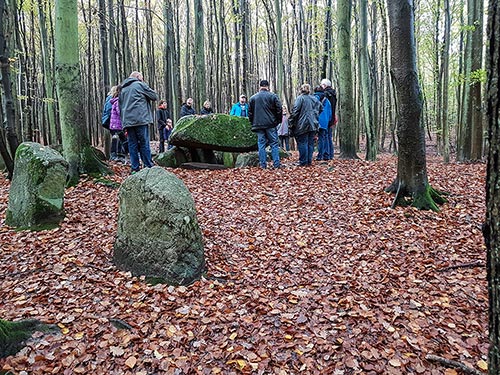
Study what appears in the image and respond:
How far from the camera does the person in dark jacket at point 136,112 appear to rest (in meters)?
7.66

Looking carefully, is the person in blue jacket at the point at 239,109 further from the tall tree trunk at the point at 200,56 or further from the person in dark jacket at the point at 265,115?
the person in dark jacket at the point at 265,115

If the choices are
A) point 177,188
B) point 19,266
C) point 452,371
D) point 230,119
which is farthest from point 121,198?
point 230,119

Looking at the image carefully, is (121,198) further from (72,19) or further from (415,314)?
(72,19)

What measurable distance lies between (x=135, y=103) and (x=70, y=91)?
1346mm

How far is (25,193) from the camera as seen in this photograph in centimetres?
533

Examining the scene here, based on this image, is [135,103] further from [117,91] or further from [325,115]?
[325,115]

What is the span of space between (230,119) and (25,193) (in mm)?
6068

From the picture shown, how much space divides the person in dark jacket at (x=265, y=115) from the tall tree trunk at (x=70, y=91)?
3990 mm

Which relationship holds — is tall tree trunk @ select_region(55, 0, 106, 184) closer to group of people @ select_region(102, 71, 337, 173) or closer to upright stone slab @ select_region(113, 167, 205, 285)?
group of people @ select_region(102, 71, 337, 173)

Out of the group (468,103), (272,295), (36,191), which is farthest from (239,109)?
(272,295)

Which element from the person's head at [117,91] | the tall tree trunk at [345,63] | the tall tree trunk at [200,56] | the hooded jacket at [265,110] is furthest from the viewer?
the tall tree trunk at [200,56]

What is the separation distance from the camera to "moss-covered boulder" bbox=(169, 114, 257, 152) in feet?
32.3

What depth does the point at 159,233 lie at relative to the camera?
4.27m

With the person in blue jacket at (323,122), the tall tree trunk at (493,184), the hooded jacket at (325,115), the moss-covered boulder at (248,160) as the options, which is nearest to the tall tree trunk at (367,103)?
the person in blue jacket at (323,122)
